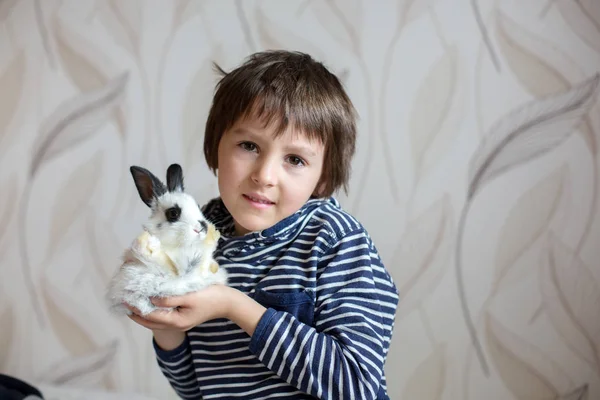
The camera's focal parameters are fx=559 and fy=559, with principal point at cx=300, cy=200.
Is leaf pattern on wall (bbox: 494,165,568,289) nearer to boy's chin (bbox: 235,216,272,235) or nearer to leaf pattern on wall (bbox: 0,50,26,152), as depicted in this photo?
boy's chin (bbox: 235,216,272,235)

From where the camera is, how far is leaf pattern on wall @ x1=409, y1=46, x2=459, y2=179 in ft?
3.74

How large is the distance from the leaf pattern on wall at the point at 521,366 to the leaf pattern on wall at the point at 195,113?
0.73 m

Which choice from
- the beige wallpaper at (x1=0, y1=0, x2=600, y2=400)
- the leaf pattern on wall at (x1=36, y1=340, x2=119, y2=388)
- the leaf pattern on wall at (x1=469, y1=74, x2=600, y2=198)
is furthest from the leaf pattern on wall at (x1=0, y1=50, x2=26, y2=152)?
the leaf pattern on wall at (x1=469, y1=74, x2=600, y2=198)

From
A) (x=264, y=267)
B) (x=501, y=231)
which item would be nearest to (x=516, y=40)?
(x=501, y=231)

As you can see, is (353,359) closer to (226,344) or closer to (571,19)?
(226,344)

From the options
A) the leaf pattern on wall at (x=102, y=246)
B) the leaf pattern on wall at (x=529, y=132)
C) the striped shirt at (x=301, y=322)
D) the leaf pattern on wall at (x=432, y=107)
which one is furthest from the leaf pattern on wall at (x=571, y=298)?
the leaf pattern on wall at (x=102, y=246)

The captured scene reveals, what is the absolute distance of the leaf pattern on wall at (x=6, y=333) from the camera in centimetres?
137

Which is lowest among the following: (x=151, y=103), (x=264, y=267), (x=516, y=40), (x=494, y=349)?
(x=494, y=349)

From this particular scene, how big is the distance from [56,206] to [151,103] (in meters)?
0.34

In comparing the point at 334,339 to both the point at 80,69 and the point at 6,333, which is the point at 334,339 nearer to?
the point at 80,69

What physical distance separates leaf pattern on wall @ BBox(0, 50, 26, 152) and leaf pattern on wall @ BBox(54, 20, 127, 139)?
0.11m

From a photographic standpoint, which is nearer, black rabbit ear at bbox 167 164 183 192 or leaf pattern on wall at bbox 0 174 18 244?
black rabbit ear at bbox 167 164 183 192

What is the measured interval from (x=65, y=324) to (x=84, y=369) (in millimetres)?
120

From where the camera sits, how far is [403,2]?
114 cm
